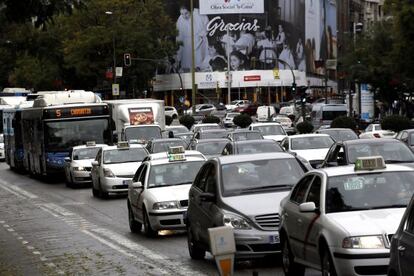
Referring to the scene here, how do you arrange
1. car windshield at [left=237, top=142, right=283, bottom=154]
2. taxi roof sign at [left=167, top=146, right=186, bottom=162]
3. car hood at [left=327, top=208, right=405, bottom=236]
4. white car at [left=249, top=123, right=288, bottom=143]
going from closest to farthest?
car hood at [left=327, top=208, right=405, bottom=236] → taxi roof sign at [left=167, top=146, right=186, bottom=162] → car windshield at [left=237, top=142, right=283, bottom=154] → white car at [left=249, top=123, right=288, bottom=143]

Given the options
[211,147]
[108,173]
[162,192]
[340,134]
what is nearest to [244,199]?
[162,192]

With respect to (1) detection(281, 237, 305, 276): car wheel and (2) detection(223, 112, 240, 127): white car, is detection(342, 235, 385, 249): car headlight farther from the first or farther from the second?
(2) detection(223, 112, 240, 127): white car

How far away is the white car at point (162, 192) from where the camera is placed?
18125 mm

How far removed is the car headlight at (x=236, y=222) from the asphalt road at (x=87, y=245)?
577mm

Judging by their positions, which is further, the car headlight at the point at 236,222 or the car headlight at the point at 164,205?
the car headlight at the point at 164,205

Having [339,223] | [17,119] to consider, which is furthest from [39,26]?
[17,119]

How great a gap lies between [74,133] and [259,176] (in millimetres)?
24161

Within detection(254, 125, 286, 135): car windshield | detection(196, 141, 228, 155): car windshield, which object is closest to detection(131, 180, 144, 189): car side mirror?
detection(196, 141, 228, 155): car windshield

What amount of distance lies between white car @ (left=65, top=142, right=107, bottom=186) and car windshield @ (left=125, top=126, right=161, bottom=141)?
5.01m

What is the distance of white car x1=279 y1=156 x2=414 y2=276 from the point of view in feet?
33.2

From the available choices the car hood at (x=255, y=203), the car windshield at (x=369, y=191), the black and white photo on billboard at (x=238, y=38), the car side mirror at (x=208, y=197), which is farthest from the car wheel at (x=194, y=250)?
the black and white photo on billboard at (x=238, y=38)

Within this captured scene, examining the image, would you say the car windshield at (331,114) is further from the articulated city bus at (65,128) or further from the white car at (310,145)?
the white car at (310,145)

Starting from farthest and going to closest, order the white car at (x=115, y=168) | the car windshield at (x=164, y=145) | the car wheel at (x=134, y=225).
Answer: the car windshield at (x=164, y=145) → the white car at (x=115, y=168) → the car wheel at (x=134, y=225)

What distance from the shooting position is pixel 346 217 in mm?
10703
